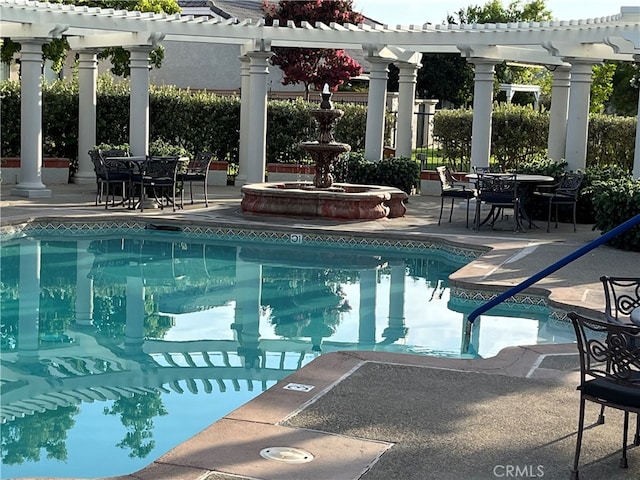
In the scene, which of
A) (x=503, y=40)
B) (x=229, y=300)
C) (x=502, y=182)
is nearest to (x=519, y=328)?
(x=229, y=300)

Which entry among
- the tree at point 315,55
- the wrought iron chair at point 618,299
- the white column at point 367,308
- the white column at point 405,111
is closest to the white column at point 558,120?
the white column at point 405,111

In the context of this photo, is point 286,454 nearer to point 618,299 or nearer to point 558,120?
point 618,299

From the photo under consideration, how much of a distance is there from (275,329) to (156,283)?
109 inches

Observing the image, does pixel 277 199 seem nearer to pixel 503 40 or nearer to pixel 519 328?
pixel 503 40

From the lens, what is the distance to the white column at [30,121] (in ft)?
57.1

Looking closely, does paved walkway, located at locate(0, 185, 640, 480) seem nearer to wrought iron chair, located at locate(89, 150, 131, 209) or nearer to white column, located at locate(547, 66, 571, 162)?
wrought iron chair, located at locate(89, 150, 131, 209)

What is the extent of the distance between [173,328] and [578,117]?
9.69 m

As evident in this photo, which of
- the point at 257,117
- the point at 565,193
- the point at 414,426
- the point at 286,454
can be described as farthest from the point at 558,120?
the point at 286,454

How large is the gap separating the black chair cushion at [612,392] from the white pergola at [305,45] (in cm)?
1115

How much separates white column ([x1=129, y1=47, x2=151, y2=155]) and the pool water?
3532mm

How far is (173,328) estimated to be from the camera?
31.6 feet

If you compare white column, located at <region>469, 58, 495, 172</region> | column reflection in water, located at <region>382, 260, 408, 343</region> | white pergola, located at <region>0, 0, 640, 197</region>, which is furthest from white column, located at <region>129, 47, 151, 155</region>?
column reflection in water, located at <region>382, 260, 408, 343</region>

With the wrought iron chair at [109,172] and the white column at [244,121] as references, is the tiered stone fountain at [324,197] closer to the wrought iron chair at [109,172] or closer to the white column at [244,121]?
→ the wrought iron chair at [109,172]

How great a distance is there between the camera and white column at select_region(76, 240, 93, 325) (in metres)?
10.1
